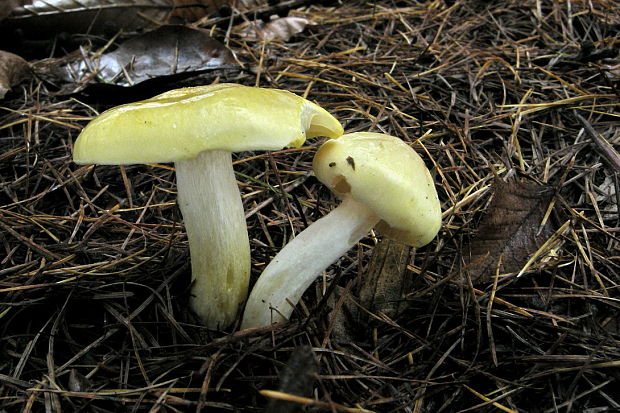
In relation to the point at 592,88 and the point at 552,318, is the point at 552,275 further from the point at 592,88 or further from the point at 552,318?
the point at 592,88

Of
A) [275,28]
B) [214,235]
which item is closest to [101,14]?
[275,28]

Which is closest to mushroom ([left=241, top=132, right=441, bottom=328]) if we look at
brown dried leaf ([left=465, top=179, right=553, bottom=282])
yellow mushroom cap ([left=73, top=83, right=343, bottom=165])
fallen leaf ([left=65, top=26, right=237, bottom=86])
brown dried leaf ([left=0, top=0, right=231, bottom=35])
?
yellow mushroom cap ([left=73, top=83, right=343, bottom=165])

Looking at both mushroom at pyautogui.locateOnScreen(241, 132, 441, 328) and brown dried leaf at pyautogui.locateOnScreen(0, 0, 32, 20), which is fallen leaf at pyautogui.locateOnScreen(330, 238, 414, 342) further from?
brown dried leaf at pyautogui.locateOnScreen(0, 0, 32, 20)

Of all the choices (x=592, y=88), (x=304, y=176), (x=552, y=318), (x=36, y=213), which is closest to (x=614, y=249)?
(x=552, y=318)

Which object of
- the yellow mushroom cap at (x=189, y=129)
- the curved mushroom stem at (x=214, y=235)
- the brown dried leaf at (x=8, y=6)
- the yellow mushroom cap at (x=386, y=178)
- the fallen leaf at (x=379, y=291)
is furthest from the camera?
the brown dried leaf at (x=8, y=6)

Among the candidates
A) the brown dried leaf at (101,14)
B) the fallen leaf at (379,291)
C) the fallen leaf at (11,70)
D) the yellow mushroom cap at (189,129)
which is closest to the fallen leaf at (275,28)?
the brown dried leaf at (101,14)

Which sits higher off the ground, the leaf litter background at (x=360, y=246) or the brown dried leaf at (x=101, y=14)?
the brown dried leaf at (x=101, y=14)

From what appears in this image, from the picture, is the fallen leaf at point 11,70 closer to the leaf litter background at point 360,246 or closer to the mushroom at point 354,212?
the leaf litter background at point 360,246
